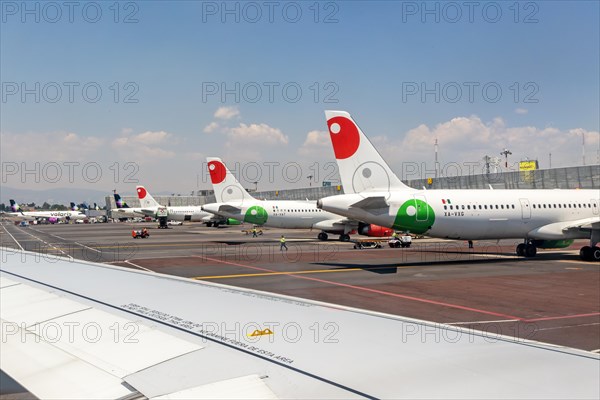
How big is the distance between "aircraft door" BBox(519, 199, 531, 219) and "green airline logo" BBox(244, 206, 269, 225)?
26.5 m

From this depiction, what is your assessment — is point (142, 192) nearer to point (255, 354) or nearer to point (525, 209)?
point (525, 209)

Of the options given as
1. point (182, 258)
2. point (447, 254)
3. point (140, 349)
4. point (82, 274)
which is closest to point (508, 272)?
point (447, 254)

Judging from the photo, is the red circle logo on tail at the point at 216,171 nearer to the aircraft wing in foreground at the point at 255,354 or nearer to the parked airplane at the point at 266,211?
the parked airplane at the point at 266,211

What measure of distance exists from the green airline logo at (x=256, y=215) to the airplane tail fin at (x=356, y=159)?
75.0 ft

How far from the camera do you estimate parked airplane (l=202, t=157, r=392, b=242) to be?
2026 inches

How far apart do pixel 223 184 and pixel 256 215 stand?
5.98m

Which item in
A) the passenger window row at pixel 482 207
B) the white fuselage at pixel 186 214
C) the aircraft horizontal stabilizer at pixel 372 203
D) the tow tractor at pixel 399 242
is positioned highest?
the aircraft horizontal stabilizer at pixel 372 203

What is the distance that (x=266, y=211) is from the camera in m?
51.7

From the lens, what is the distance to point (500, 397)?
2.79m

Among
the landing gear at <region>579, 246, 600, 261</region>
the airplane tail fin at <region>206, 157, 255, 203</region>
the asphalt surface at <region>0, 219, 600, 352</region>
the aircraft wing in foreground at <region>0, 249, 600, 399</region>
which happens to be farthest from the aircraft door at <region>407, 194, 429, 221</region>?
the airplane tail fin at <region>206, 157, 255, 203</region>

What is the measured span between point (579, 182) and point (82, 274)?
6121 cm

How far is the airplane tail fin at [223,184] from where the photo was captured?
5444 centimetres

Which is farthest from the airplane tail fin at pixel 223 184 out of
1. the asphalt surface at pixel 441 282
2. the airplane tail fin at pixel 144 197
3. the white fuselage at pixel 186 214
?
the airplane tail fin at pixel 144 197

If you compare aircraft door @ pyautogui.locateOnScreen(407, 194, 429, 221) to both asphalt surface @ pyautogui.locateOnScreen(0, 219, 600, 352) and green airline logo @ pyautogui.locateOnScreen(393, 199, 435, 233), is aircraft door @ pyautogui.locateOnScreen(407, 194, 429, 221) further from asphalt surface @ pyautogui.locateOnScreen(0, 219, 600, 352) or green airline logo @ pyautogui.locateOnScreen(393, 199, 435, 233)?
asphalt surface @ pyautogui.locateOnScreen(0, 219, 600, 352)
